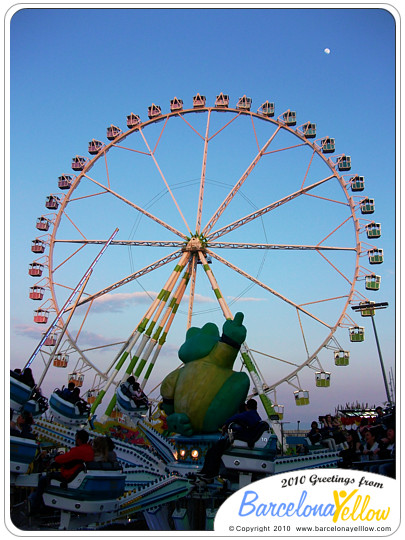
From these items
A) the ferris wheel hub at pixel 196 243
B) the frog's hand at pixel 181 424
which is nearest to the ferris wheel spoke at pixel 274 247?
the ferris wheel hub at pixel 196 243

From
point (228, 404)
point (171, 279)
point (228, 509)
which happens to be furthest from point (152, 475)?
point (171, 279)

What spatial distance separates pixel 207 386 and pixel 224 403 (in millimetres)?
475

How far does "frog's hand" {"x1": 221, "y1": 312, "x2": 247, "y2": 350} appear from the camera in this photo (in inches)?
445

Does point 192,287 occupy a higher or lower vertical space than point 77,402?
higher

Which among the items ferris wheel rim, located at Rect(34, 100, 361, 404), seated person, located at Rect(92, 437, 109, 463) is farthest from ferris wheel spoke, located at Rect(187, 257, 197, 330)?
seated person, located at Rect(92, 437, 109, 463)

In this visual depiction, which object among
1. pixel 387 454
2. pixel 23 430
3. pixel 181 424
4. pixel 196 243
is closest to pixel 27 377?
pixel 23 430

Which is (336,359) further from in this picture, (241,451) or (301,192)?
(241,451)

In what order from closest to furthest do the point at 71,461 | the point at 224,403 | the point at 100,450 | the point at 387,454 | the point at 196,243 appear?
the point at 387,454, the point at 71,461, the point at 100,450, the point at 224,403, the point at 196,243

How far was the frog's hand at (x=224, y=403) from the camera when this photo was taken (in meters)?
10.9

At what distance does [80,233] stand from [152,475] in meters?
13.2

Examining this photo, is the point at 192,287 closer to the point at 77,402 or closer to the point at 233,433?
the point at 77,402

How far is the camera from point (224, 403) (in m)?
Answer: 10.9

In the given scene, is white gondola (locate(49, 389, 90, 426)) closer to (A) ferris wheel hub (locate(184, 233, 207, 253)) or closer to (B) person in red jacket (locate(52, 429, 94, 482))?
(B) person in red jacket (locate(52, 429, 94, 482))

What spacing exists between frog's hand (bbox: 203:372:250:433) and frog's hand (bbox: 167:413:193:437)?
0.31 metres
